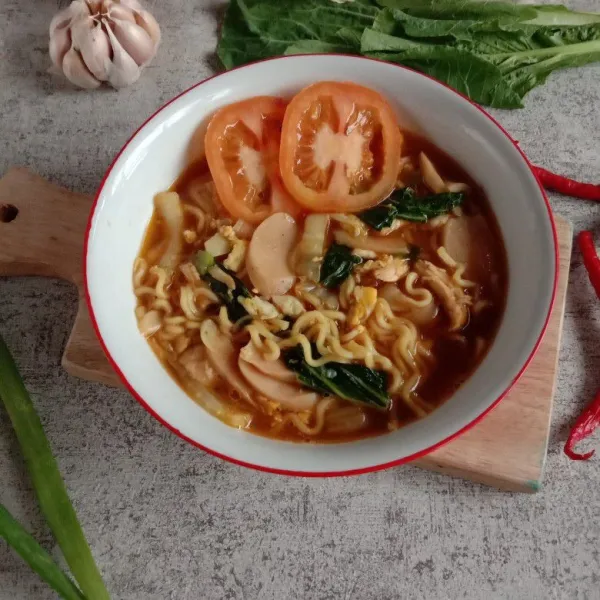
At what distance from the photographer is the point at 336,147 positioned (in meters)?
3.02

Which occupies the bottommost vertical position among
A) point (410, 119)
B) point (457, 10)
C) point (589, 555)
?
point (589, 555)

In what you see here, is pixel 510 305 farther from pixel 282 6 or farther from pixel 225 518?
pixel 282 6

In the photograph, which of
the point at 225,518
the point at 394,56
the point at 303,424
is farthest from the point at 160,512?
the point at 394,56

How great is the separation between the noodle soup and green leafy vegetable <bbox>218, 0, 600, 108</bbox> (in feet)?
2.96

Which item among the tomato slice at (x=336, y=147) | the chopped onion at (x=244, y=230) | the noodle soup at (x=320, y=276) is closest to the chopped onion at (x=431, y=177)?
the noodle soup at (x=320, y=276)

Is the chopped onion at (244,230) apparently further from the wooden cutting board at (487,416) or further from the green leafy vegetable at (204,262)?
the wooden cutting board at (487,416)

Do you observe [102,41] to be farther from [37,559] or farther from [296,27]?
[37,559]

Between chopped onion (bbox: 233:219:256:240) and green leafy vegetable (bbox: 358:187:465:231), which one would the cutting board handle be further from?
green leafy vegetable (bbox: 358:187:465:231)

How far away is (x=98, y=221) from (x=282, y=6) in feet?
6.56

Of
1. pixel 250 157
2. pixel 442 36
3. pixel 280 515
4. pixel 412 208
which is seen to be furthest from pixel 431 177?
pixel 280 515

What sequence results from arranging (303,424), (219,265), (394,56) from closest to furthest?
(303,424)
(219,265)
(394,56)

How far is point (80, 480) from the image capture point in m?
3.20

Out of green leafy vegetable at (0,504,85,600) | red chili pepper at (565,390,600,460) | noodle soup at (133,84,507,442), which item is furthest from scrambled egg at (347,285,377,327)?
green leafy vegetable at (0,504,85,600)

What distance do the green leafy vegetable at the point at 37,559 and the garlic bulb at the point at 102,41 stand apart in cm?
245
